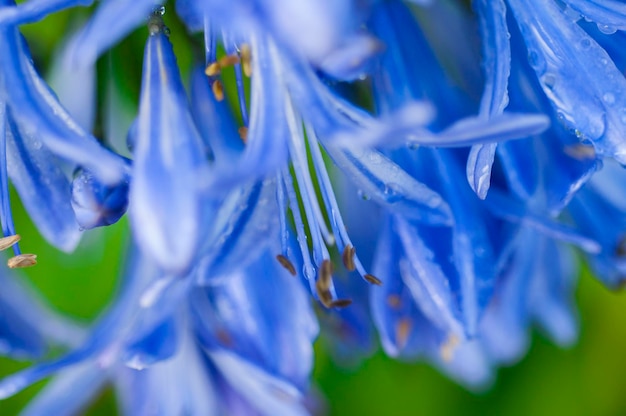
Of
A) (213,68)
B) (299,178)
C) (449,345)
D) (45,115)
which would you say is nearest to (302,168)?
(299,178)

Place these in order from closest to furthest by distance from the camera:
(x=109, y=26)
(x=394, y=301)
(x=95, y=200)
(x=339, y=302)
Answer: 1. (x=109, y=26)
2. (x=95, y=200)
3. (x=339, y=302)
4. (x=394, y=301)

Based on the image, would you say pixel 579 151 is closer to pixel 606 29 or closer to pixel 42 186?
pixel 606 29

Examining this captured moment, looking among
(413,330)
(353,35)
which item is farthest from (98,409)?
(353,35)

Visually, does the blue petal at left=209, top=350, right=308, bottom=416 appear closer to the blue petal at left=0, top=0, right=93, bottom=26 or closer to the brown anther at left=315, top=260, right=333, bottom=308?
the brown anther at left=315, top=260, right=333, bottom=308

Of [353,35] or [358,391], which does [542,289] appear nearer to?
[358,391]

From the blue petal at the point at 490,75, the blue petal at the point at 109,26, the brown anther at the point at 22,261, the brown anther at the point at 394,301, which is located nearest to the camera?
the blue petal at the point at 109,26

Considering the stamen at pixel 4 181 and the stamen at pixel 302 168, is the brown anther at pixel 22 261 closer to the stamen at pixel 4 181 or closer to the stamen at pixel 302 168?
the stamen at pixel 4 181

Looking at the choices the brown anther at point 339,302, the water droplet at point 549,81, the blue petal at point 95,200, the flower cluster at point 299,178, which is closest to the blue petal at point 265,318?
the flower cluster at point 299,178

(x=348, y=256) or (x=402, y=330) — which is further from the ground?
(x=348, y=256)
